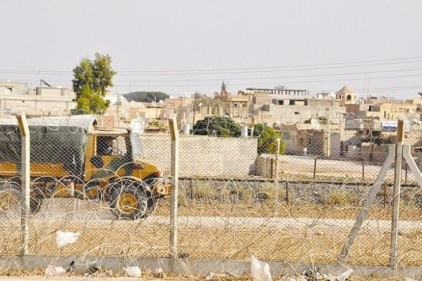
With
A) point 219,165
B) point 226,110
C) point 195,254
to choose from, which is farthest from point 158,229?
point 226,110

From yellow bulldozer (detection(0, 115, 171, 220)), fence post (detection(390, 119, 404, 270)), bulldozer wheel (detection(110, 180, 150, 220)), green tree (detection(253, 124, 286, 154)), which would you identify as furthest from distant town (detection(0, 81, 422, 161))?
fence post (detection(390, 119, 404, 270))

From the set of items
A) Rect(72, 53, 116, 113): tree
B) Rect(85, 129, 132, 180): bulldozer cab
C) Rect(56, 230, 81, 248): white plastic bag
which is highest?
Rect(72, 53, 116, 113): tree

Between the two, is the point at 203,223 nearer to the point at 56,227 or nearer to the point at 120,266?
the point at 120,266

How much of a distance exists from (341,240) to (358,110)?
8670cm

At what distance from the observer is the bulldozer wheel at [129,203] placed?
30.3ft

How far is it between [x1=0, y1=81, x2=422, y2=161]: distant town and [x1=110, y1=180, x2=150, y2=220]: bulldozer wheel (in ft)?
43.9

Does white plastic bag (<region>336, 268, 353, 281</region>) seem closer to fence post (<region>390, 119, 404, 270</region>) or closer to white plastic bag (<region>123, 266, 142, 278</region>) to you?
fence post (<region>390, 119, 404, 270</region>)

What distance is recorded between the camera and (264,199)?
46.4ft

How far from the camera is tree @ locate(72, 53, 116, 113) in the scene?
49.7 m

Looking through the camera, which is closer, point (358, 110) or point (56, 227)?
point (56, 227)

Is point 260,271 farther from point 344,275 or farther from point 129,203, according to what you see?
point 129,203

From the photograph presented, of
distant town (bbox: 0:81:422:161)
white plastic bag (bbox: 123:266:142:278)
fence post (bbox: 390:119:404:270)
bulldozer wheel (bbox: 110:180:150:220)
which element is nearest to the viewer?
fence post (bbox: 390:119:404:270)

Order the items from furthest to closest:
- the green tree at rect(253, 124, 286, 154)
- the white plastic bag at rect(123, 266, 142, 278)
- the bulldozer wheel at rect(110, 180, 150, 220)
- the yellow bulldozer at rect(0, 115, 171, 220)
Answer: the green tree at rect(253, 124, 286, 154) → the yellow bulldozer at rect(0, 115, 171, 220) → the bulldozer wheel at rect(110, 180, 150, 220) → the white plastic bag at rect(123, 266, 142, 278)

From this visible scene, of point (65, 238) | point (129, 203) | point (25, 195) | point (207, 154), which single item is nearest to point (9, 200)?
point (25, 195)
